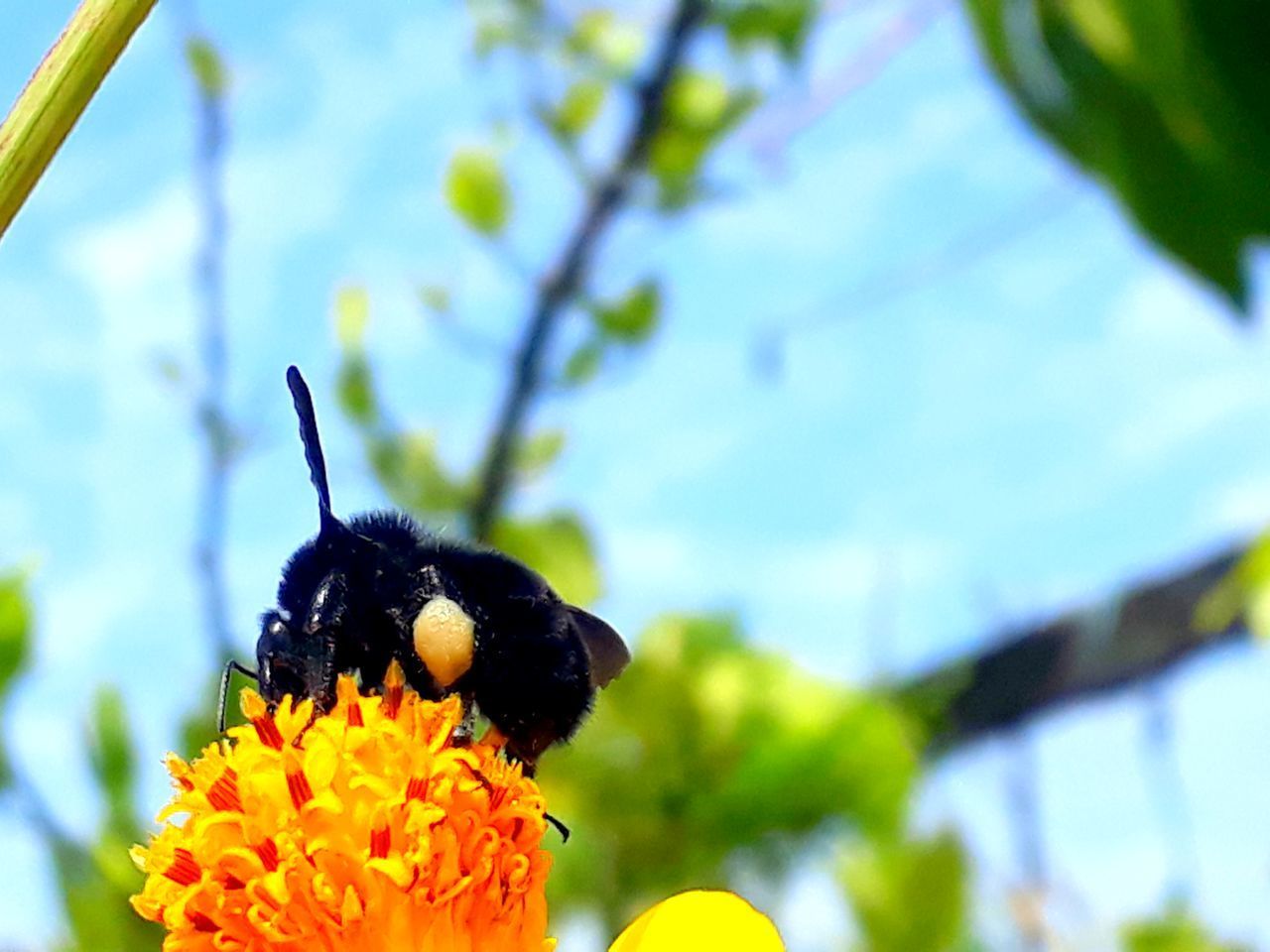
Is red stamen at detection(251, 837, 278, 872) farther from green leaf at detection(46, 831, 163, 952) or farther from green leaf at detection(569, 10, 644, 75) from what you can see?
green leaf at detection(569, 10, 644, 75)

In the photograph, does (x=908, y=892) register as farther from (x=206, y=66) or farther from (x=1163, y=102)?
(x=206, y=66)

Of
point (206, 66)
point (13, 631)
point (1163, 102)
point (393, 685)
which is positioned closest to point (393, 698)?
point (393, 685)

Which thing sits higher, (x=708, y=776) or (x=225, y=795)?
(x=225, y=795)

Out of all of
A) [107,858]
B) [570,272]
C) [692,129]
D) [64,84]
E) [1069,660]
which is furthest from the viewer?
[1069,660]

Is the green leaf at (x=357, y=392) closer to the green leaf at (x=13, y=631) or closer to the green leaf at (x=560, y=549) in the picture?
the green leaf at (x=560, y=549)

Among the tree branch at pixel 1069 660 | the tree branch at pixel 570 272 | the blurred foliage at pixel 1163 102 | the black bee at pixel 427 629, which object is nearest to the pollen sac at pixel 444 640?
the black bee at pixel 427 629

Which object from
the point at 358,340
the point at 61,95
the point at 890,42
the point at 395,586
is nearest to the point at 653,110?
the point at 890,42

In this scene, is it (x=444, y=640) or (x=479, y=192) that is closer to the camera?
(x=444, y=640)
